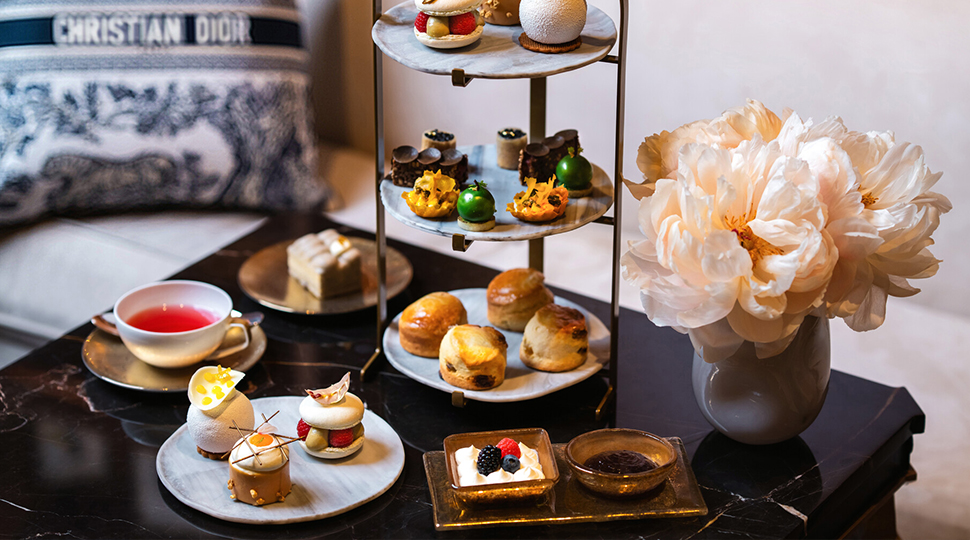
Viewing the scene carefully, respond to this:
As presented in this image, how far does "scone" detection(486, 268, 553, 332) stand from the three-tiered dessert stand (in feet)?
0.47

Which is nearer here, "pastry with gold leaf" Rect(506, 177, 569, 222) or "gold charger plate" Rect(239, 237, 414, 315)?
"pastry with gold leaf" Rect(506, 177, 569, 222)

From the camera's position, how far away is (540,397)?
133 centimetres

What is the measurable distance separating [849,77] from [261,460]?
1.59m

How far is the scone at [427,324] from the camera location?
1343 millimetres

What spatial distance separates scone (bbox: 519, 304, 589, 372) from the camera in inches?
50.7

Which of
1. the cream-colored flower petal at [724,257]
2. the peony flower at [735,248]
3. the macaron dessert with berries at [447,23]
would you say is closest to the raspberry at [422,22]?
the macaron dessert with berries at [447,23]

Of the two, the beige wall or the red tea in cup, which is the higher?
the beige wall

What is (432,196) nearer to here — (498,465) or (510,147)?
(510,147)

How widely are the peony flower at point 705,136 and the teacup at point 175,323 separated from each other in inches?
26.0

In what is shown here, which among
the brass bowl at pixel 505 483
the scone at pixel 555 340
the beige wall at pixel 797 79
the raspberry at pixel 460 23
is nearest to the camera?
the brass bowl at pixel 505 483

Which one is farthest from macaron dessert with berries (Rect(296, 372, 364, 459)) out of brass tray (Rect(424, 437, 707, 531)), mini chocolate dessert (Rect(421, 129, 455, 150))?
mini chocolate dessert (Rect(421, 129, 455, 150))

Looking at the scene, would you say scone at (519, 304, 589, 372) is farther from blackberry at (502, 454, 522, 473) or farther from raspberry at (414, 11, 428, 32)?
raspberry at (414, 11, 428, 32)

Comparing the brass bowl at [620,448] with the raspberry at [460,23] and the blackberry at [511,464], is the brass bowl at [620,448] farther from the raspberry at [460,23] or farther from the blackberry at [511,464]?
the raspberry at [460,23]

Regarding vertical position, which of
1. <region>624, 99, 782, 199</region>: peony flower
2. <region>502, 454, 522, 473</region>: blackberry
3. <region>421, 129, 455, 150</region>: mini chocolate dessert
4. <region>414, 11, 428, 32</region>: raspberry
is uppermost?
<region>414, 11, 428, 32</region>: raspberry
